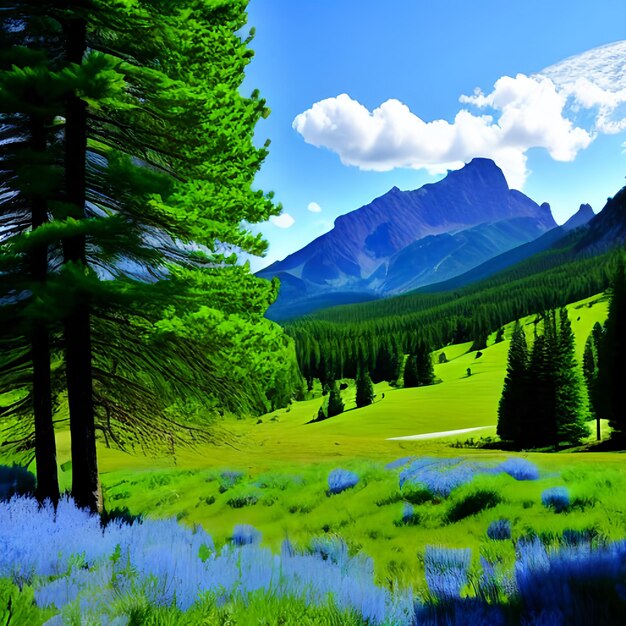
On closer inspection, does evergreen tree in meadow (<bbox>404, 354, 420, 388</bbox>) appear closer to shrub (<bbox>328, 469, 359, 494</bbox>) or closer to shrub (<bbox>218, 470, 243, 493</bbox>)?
shrub (<bbox>218, 470, 243, 493</bbox>)

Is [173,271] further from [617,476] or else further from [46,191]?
[617,476]

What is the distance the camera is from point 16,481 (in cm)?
959

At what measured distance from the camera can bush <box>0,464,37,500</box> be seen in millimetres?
8891

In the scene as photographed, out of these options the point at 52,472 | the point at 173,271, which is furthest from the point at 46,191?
the point at 52,472

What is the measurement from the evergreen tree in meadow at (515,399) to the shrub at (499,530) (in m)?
41.1

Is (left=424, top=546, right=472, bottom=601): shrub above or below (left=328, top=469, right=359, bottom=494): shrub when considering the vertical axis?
above

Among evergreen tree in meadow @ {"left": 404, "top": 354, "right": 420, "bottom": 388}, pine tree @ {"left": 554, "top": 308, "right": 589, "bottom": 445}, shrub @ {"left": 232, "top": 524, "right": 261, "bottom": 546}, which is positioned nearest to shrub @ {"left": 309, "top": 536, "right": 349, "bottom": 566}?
shrub @ {"left": 232, "top": 524, "right": 261, "bottom": 546}

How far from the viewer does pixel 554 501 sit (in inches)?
260

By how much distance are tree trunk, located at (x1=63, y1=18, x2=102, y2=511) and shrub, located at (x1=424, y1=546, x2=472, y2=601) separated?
5.59 meters

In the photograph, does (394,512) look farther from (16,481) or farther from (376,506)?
(16,481)

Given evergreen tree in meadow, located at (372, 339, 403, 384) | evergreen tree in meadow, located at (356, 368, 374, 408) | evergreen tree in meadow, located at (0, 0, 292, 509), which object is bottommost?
evergreen tree in meadow, located at (356, 368, 374, 408)

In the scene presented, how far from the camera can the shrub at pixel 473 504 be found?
7.02m

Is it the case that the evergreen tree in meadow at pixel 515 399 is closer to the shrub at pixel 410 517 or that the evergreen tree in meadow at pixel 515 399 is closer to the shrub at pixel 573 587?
the shrub at pixel 410 517

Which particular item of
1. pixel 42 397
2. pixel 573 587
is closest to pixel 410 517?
pixel 573 587
